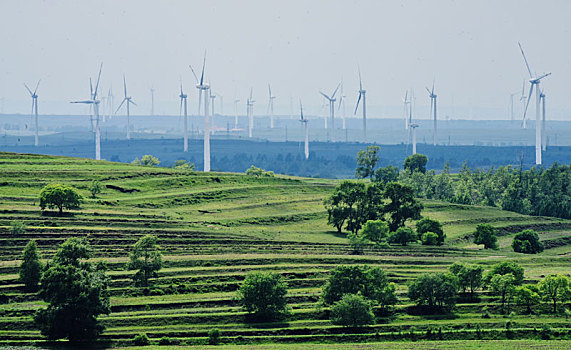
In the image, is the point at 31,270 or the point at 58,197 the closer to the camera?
the point at 31,270

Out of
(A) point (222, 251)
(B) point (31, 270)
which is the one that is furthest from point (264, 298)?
(A) point (222, 251)

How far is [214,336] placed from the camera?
88.9 m

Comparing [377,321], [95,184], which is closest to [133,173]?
[95,184]

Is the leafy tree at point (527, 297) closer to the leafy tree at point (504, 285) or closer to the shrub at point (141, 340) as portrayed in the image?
the leafy tree at point (504, 285)

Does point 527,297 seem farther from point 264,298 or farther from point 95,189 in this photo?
point 95,189

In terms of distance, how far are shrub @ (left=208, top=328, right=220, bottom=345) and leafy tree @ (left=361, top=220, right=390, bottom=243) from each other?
53.9 metres

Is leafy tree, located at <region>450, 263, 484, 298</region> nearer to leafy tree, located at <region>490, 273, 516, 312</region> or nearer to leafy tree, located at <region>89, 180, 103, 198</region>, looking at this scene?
leafy tree, located at <region>490, 273, 516, 312</region>

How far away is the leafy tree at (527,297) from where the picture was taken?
9725cm

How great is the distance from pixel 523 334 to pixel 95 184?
314 feet

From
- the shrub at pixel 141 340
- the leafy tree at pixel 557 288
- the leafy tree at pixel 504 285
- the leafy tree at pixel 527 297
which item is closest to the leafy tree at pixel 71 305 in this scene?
the shrub at pixel 141 340

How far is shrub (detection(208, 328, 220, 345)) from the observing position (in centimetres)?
8819

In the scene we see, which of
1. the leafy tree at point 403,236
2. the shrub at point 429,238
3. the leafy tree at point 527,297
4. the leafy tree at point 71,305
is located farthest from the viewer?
the shrub at point 429,238

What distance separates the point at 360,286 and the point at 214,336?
2007 cm

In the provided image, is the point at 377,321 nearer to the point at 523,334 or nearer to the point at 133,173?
the point at 523,334
